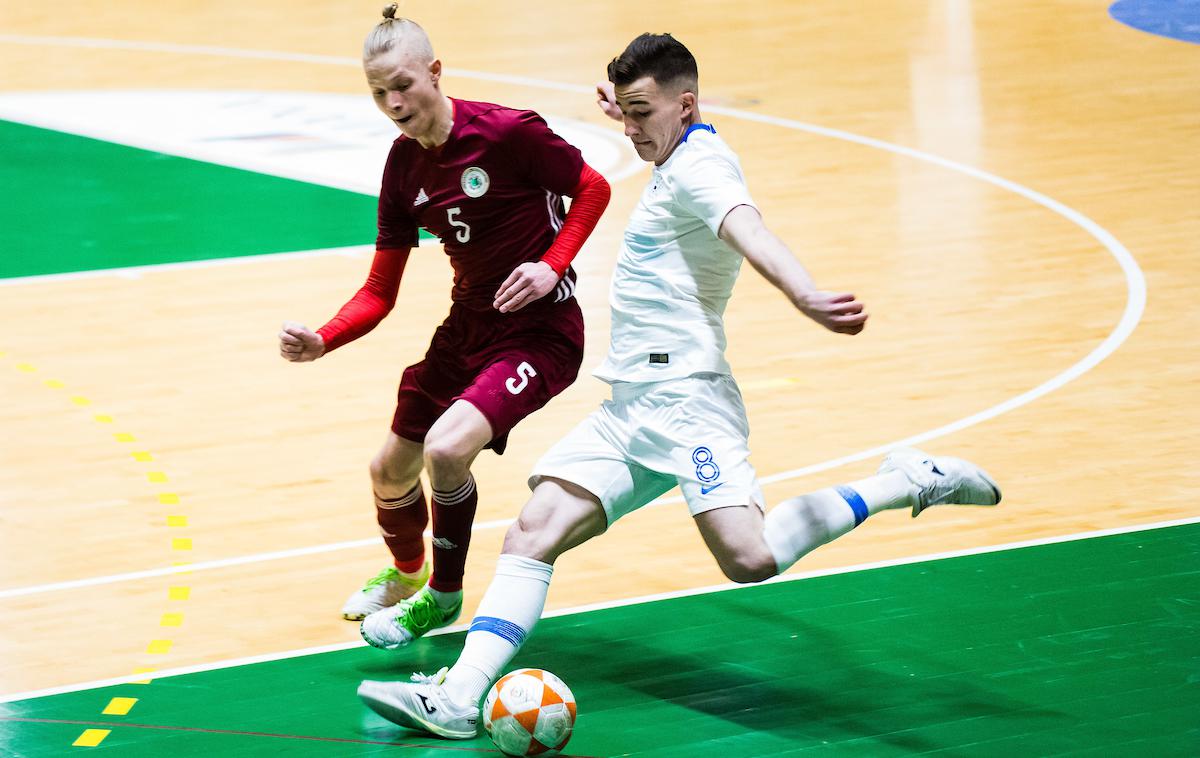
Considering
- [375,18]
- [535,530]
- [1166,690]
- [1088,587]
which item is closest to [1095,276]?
[1088,587]

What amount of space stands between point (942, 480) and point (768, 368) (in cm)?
351

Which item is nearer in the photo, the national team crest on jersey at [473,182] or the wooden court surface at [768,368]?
the national team crest on jersey at [473,182]

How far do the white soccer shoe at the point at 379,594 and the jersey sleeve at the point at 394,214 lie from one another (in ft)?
3.73

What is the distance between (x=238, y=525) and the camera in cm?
671

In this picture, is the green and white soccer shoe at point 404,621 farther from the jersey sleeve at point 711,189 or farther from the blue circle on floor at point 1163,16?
the blue circle on floor at point 1163,16

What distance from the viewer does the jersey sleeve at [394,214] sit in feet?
17.9

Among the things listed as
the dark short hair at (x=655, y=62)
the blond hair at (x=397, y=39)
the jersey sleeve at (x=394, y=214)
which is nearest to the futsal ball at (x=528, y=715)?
the jersey sleeve at (x=394, y=214)

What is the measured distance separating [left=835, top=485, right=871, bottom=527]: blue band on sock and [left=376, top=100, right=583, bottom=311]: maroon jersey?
1.13 m

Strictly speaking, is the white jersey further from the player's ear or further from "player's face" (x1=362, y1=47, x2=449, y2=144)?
"player's face" (x1=362, y1=47, x2=449, y2=144)

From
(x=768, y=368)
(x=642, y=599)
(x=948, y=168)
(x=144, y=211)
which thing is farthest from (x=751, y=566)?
(x=948, y=168)

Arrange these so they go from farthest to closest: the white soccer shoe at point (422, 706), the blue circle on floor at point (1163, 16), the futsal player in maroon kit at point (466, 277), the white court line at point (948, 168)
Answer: the blue circle on floor at point (1163, 16) < the white court line at point (948, 168) < the futsal player in maroon kit at point (466, 277) < the white soccer shoe at point (422, 706)

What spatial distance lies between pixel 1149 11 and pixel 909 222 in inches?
322

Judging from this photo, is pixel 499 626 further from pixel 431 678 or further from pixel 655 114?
pixel 655 114

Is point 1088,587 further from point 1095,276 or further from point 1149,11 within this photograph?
point 1149,11
